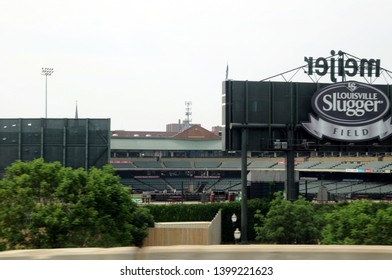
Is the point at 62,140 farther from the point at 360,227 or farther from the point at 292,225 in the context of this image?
the point at 360,227

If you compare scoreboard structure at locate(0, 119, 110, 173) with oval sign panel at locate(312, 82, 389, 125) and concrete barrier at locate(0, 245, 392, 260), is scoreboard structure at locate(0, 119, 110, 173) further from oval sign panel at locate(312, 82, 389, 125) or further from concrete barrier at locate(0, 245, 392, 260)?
concrete barrier at locate(0, 245, 392, 260)

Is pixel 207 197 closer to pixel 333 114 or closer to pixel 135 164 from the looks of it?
pixel 333 114

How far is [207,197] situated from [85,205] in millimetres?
47791

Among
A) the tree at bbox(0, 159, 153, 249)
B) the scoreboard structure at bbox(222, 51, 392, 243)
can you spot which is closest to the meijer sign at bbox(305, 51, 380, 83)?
the scoreboard structure at bbox(222, 51, 392, 243)

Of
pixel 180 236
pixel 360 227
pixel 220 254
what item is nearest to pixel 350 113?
pixel 180 236

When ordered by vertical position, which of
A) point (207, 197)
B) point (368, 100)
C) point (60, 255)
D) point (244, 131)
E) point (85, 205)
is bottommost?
point (207, 197)

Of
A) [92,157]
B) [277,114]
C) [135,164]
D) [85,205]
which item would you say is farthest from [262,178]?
[135,164]

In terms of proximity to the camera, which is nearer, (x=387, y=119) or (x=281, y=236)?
(x=281, y=236)

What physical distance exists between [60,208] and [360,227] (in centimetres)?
1179

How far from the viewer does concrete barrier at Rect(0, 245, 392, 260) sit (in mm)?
4555

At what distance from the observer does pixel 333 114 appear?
137 ft

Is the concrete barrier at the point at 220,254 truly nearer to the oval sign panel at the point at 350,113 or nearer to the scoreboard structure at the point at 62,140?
the scoreboard structure at the point at 62,140
